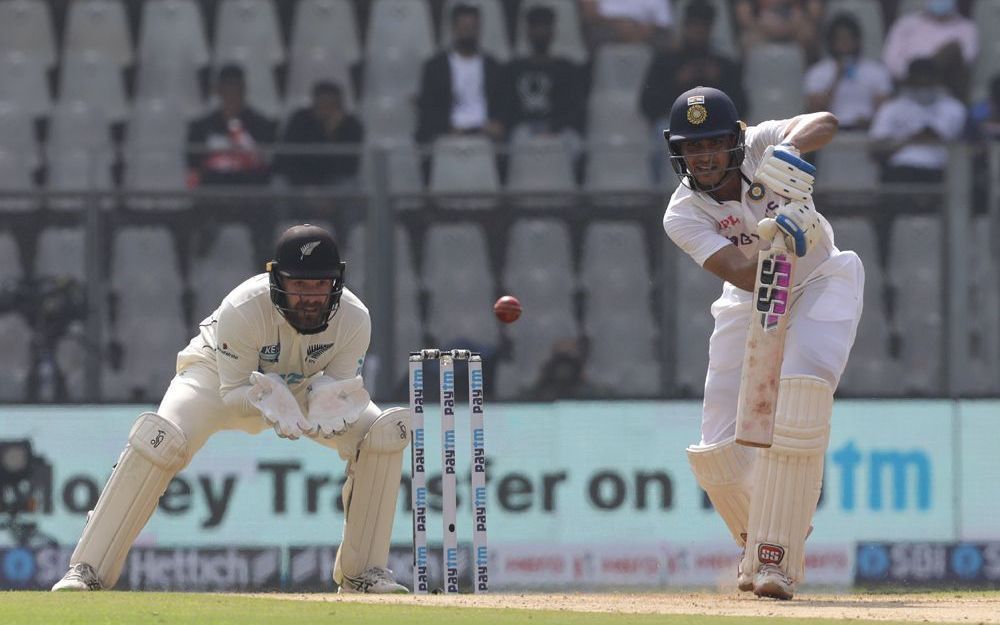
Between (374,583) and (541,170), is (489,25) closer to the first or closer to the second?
(541,170)

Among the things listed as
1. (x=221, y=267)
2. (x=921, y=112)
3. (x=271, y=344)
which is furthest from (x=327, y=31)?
(x=271, y=344)

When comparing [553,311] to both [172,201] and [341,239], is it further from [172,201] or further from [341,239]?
[172,201]

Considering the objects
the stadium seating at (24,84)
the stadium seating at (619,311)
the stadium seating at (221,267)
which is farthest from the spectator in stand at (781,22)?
the stadium seating at (24,84)

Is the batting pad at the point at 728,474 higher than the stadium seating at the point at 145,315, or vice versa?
the stadium seating at the point at 145,315

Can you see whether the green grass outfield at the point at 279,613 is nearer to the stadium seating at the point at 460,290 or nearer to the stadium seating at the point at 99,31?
the stadium seating at the point at 460,290

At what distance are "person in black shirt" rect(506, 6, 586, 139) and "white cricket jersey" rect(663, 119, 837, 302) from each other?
15.9 feet

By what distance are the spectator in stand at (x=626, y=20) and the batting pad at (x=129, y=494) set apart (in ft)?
18.8

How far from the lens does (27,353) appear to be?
381 inches

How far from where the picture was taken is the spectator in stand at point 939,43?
38.0ft

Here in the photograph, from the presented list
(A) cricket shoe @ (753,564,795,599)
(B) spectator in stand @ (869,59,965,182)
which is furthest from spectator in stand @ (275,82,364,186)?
(A) cricket shoe @ (753,564,795,599)

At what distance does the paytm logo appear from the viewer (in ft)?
30.0

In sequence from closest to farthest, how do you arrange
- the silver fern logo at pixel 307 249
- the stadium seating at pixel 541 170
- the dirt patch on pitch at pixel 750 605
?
1. the dirt patch on pitch at pixel 750 605
2. the silver fern logo at pixel 307 249
3. the stadium seating at pixel 541 170

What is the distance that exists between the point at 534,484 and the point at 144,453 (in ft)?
9.42

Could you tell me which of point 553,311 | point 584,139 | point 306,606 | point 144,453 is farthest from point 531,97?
point 306,606
